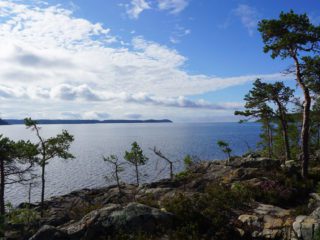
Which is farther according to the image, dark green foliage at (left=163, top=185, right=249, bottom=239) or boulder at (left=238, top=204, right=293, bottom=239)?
dark green foliage at (left=163, top=185, right=249, bottom=239)

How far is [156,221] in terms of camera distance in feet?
52.2

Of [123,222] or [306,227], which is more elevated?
[306,227]

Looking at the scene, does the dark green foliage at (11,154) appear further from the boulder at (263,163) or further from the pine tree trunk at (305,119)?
the pine tree trunk at (305,119)

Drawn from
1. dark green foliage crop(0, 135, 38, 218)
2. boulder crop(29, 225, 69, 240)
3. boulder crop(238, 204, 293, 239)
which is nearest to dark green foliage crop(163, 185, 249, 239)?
boulder crop(238, 204, 293, 239)

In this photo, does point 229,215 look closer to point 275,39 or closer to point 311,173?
point 311,173

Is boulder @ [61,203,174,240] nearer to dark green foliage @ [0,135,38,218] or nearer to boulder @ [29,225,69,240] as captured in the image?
boulder @ [29,225,69,240]

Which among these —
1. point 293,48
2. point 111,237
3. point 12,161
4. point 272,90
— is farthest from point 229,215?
point 12,161

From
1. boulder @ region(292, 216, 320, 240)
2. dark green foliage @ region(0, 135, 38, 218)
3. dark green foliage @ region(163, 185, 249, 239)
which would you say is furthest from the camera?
dark green foliage @ region(0, 135, 38, 218)

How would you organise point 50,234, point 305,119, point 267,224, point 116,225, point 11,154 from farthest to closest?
1. point 11,154
2. point 305,119
3. point 116,225
4. point 50,234
5. point 267,224

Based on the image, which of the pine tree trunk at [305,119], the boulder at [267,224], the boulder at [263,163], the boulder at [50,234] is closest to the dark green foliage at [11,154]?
the boulder at [50,234]

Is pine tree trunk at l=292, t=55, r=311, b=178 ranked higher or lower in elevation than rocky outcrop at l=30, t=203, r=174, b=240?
higher

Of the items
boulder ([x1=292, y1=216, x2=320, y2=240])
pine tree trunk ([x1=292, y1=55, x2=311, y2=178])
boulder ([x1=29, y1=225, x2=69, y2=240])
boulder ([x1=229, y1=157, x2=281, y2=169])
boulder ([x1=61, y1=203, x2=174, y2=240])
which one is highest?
pine tree trunk ([x1=292, y1=55, x2=311, y2=178])

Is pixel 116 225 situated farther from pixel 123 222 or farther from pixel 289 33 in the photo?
pixel 289 33

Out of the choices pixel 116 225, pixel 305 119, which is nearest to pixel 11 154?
pixel 116 225
